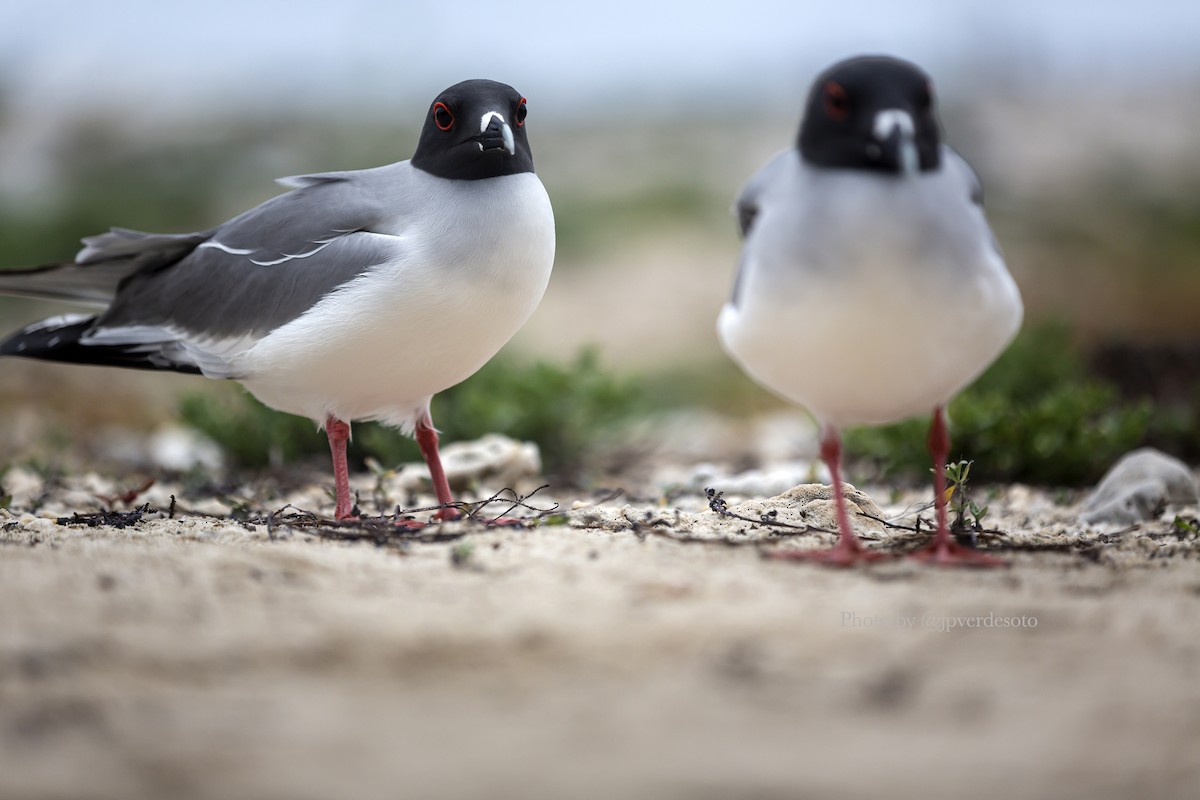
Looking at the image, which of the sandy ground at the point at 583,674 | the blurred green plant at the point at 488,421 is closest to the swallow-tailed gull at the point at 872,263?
the sandy ground at the point at 583,674

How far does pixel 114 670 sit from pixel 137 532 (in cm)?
181

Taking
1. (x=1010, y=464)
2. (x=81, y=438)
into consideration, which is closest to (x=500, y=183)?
(x=1010, y=464)

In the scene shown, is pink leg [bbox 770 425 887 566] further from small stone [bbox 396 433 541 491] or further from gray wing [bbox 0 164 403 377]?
small stone [bbox 396 433 541 491]

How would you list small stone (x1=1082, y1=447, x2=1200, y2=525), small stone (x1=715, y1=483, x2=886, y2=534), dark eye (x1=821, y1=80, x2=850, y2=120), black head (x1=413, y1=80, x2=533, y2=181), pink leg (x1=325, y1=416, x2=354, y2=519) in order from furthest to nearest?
small stone (x1=1082, y1=447, x2=1200, y2=525) → pink leg (x1=325, y1=416, x2=354, y2=519) → black head (x1=413, y1=80, x2=533, y2=181) → small stone (x1=715, y1=483, x2=886, y2=534) → dark eye (x1=821, y1=80, x2=850, y2=120)

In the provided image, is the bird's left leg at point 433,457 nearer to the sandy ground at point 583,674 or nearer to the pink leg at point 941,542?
the sandy ground at point 583,674

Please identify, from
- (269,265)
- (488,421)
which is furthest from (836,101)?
(488,421)

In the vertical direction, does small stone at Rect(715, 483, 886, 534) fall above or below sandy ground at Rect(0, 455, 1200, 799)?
below

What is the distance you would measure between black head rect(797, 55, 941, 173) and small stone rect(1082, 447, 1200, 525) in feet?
8.01

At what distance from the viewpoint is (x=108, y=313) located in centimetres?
566

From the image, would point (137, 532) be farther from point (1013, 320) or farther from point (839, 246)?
point (1013, 320)

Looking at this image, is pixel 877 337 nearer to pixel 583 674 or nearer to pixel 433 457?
pixel 583 674

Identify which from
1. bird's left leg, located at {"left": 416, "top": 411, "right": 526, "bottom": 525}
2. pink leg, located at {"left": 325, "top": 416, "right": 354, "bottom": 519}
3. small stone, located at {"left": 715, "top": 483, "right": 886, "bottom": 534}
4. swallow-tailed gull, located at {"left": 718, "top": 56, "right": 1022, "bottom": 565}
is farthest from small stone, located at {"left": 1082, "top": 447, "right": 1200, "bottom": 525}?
pink leg, located at {"left": 325, "top": 416, "right": 354, "bottom": 519}

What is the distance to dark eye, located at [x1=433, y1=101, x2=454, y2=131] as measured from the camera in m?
4.82

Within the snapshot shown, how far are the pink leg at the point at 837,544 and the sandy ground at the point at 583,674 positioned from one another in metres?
0.10
